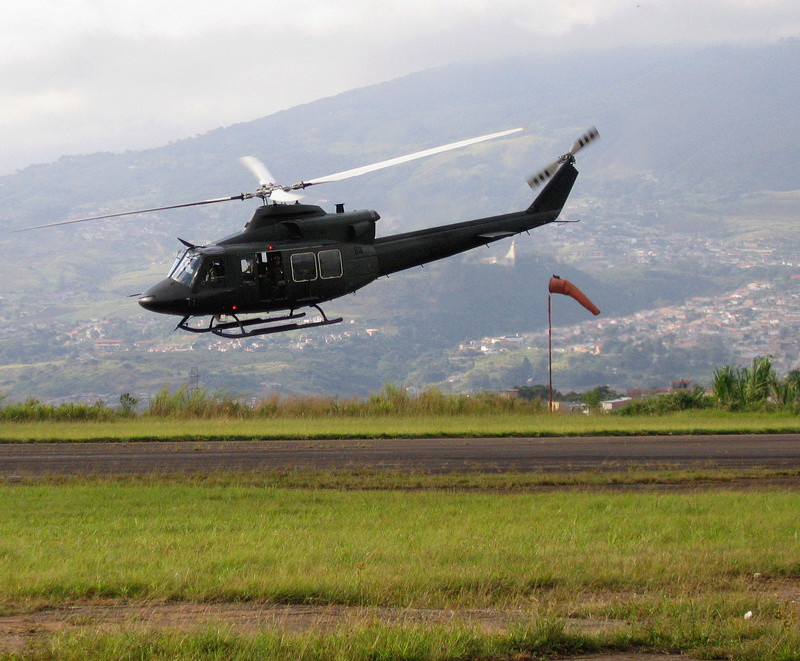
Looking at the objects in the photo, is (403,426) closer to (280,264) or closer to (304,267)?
(304,267)

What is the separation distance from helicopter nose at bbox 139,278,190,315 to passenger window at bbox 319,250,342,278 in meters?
3.18

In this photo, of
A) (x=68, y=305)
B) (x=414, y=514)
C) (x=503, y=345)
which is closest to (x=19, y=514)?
(x=414, y=514)

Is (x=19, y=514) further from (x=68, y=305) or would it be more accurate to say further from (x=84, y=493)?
(x=68, y=305)

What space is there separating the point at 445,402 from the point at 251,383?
100047 millimetres

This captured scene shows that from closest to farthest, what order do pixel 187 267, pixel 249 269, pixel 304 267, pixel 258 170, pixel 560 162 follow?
pixel 187 267 < pixel 249 269 < pixel 304 267 < pixel 258 170 < pixel 560 162

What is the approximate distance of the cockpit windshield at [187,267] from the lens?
21500mm

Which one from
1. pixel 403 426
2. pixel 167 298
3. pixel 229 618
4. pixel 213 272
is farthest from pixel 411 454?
pixel 229 618

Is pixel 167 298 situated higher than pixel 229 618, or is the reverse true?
pixel 167 298

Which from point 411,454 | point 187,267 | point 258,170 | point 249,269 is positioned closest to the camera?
point 187,267

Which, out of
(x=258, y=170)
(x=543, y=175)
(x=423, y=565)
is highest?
(x=258, y=170)

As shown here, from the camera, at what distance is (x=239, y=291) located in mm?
21750

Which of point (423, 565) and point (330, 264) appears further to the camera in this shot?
point (330, 264)

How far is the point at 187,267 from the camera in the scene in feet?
71.1

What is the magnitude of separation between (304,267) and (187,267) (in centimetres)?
266
